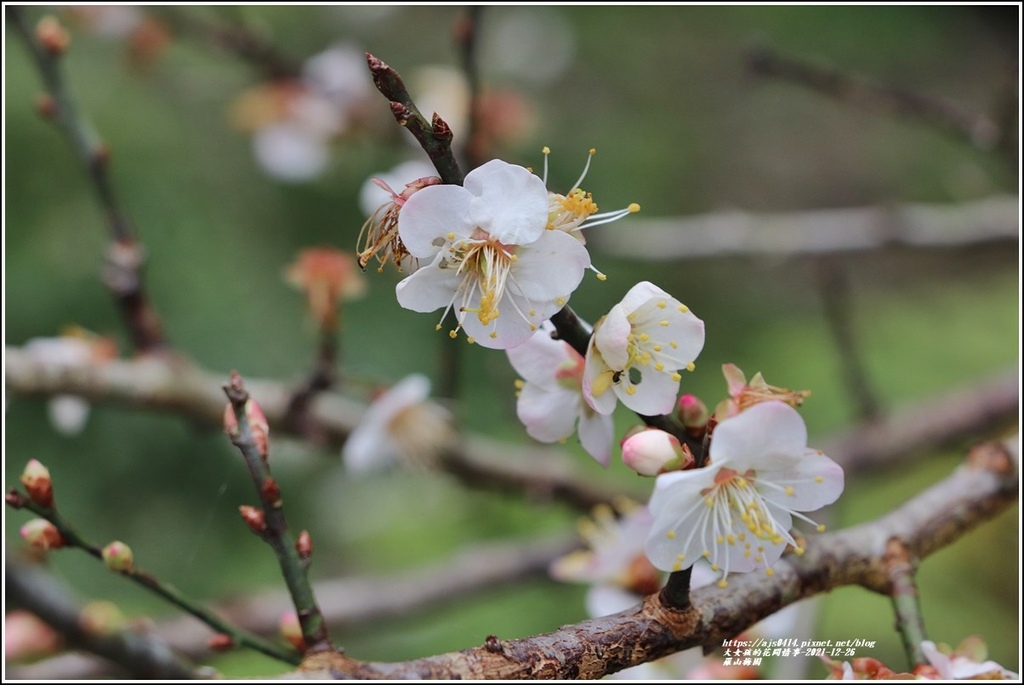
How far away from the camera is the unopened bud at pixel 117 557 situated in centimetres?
33

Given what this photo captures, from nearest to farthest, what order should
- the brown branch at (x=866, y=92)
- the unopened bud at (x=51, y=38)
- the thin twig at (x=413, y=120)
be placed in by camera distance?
the thin twig at (x=413, y=120) < the unopened bud at (x=51, y=38) < the brown branch at (x=866, y=92)

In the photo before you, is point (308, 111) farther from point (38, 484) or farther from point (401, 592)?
point (38, 484)

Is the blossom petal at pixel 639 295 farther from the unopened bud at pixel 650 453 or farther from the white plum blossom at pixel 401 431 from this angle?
the white plum blossom at pixel 401 431

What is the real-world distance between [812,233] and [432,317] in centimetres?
50

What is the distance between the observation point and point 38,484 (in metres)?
0.35

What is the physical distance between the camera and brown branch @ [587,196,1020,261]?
0.96 m

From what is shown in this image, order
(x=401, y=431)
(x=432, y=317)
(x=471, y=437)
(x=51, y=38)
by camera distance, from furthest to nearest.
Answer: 1. (x=432, y=317)
2. (x=471, y=437)
3. (x=401, y=431)
4. (x=51, y=38)

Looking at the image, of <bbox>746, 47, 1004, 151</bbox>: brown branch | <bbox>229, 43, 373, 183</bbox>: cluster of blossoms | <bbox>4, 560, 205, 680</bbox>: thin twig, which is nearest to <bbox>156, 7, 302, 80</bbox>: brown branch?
<bbox>229, 43, 373, 183</bbox>: cluster of blossoms

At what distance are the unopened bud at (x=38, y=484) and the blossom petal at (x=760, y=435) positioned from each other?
267 mm

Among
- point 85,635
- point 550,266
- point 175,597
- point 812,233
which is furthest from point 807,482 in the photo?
point 812,233

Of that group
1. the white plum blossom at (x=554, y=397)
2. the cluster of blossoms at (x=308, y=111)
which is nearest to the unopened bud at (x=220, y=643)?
the white plum blossom at (x=554, y=397)

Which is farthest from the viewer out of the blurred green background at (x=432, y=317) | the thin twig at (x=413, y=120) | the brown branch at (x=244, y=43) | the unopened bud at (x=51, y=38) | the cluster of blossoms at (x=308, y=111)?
the blurred green background at (x=432, y=317)

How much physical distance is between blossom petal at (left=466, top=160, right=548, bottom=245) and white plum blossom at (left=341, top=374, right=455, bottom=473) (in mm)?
416

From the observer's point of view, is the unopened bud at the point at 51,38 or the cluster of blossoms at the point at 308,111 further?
the cluster of blossoms at the point at 308,111
